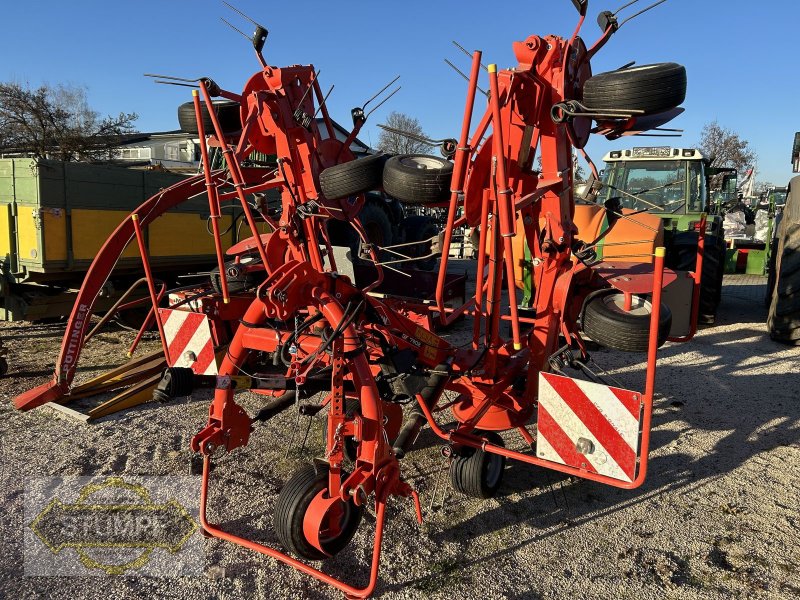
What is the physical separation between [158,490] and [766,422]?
479cm

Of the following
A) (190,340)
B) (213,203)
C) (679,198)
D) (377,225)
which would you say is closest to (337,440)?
(190,340)

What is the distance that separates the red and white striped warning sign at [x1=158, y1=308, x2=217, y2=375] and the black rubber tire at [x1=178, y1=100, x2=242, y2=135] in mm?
1681

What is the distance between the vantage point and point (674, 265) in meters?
7.93

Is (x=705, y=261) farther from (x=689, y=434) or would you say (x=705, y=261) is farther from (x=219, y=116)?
(x=219, y=116)

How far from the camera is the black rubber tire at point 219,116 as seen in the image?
465cm

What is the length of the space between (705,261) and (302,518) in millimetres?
7466

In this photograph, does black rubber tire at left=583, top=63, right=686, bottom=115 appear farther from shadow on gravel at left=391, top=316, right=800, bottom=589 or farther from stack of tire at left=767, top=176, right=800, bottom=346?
stack of tire at left=767, top=176, right=800, bottom=346

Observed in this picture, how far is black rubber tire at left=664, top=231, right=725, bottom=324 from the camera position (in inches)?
304

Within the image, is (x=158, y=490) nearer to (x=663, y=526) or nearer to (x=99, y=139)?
(x=663, y=526)

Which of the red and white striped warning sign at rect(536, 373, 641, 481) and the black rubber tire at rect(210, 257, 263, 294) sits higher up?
the black rubber tire at rect(210, 257, 263, 294)

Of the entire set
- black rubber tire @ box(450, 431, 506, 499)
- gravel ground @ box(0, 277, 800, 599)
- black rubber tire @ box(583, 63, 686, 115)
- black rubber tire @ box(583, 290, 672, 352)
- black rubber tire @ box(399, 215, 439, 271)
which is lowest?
gravel ground @ box(0, 277, 800, 599)

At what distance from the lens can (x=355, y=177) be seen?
3.84 metres

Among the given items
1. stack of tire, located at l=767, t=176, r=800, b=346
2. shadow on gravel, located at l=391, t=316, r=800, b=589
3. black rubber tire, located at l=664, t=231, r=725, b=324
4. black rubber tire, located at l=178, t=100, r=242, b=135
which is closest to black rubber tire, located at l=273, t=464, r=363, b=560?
shadow on gravel, located at l=391, t=316, r=800, b=589

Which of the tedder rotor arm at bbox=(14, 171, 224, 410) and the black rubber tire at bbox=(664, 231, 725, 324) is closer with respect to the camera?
the tedder rotor arm at bbox=(14, 171, 224, 410)
